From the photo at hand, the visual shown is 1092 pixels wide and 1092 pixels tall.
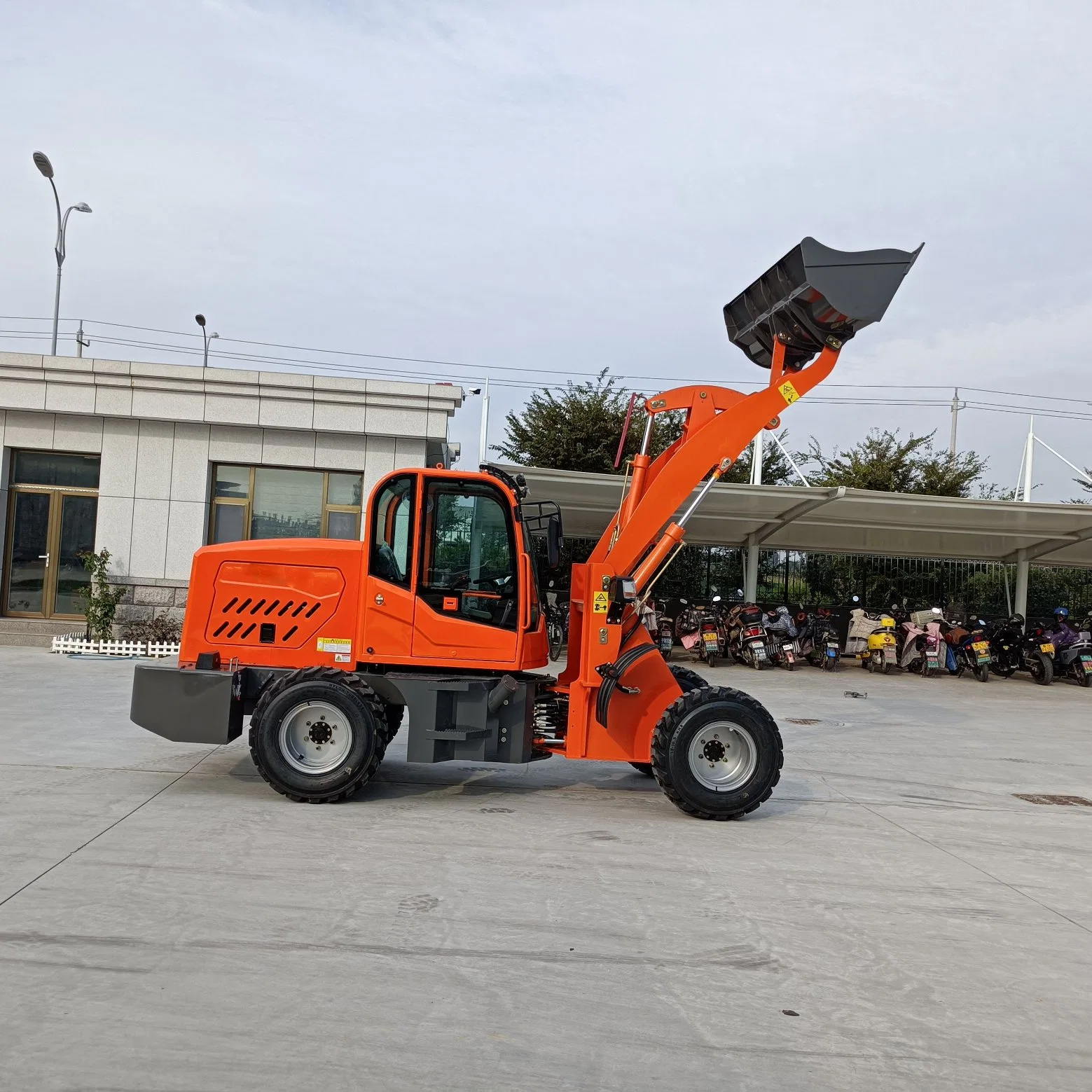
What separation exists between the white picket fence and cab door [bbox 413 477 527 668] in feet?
34.1

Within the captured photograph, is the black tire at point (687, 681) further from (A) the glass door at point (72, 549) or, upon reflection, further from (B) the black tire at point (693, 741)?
(A) the glass door at point (72, 549)

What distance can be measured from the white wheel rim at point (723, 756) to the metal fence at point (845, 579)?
1566cm

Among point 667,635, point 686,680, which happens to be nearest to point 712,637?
point 667,635

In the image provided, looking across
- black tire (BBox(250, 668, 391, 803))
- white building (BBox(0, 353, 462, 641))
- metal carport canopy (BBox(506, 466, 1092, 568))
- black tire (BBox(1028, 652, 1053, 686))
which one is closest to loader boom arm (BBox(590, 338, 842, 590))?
black tire (BBox(250, 668, 391, 803))

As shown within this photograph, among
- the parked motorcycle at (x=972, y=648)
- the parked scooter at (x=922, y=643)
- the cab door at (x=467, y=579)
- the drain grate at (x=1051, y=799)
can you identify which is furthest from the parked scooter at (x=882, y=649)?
the cab door at (x=467, y=579)

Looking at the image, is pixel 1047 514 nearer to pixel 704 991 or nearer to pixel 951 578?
pixel 951 578

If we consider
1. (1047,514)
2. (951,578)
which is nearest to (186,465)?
(1047,514)

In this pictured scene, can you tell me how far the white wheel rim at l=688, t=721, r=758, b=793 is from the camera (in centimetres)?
734

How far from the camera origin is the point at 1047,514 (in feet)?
61.5

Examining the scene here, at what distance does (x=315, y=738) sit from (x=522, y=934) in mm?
3056

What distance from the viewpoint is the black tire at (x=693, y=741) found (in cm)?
726

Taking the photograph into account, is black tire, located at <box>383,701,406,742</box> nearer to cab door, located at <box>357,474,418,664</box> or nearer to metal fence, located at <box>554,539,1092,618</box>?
cab door, located at <box>357,474,418,664</box>

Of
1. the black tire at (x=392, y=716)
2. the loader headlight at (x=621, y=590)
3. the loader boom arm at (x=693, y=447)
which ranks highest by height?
the loader boom arm at (x=693, y=447)

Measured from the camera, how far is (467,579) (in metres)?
7.55
